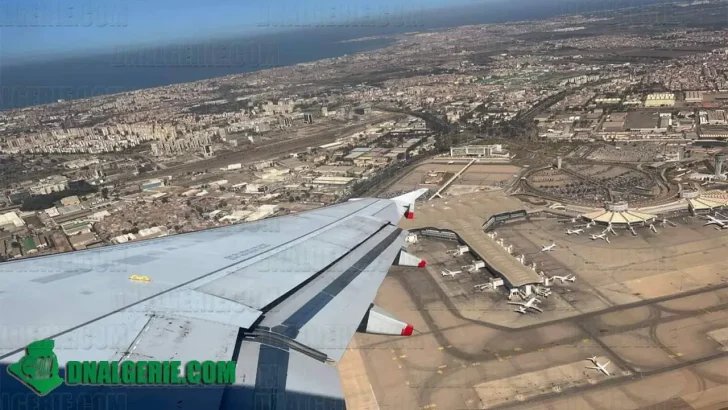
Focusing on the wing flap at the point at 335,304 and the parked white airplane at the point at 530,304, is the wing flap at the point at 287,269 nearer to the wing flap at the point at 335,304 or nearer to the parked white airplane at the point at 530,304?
the wing flap at the point at 335,304

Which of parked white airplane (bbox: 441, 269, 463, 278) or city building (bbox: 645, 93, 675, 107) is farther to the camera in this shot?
city building (bbox: 645, 93, 675, 107)

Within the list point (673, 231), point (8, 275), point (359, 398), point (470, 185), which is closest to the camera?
point (8, 275)

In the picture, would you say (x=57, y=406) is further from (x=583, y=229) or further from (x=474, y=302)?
(x=583, y=229)

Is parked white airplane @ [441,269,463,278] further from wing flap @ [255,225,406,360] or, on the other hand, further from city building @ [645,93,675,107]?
city building @ [645,93,675,107]

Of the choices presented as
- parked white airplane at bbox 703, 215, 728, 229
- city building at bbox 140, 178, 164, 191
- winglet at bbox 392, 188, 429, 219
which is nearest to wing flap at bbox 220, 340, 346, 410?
winglet at bbox 392, 188, 429, 219

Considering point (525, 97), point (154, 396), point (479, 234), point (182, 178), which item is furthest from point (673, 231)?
point (525, 97)

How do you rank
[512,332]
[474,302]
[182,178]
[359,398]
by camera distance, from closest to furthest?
[359,398] < [512,332] < [474,302] < [182,178]
